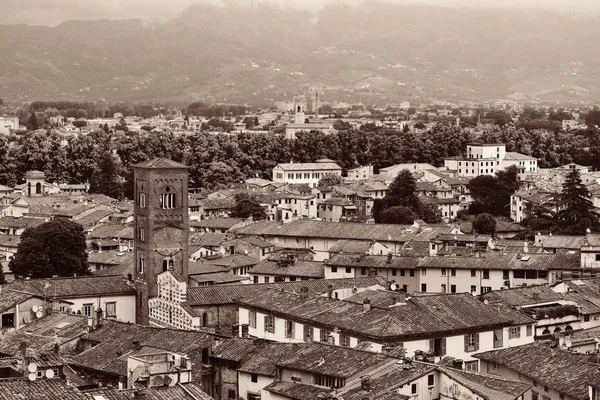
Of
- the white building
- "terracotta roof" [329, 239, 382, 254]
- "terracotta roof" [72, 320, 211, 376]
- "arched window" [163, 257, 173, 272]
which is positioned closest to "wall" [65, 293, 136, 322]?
"arched window" [163, 257, 173, 272]

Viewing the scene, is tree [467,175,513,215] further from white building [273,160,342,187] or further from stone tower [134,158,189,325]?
stone tower [134,158,189,325]

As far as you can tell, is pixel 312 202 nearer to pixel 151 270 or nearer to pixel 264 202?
pixel 264 202

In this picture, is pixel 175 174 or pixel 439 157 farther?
pixel 439 157

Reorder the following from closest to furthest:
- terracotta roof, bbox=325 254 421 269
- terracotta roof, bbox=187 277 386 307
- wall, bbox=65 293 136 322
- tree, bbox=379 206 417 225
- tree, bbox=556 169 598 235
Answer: terracotta roof, bbox=187 277 386 307, wall, bbox=65 293 136 322, terracotta roof, bbox=325 254 421 269, tree, bbox=556 169 598 235, tree, bbox=379 206 417 225

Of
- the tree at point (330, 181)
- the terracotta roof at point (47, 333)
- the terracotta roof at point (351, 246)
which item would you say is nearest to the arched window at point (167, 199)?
the terracotta roof at point (47, 333)

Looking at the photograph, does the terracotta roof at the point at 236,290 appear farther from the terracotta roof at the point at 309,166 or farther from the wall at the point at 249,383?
the terracotta roof at the point at 309,166

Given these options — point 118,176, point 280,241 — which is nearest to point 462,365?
point 280,241
